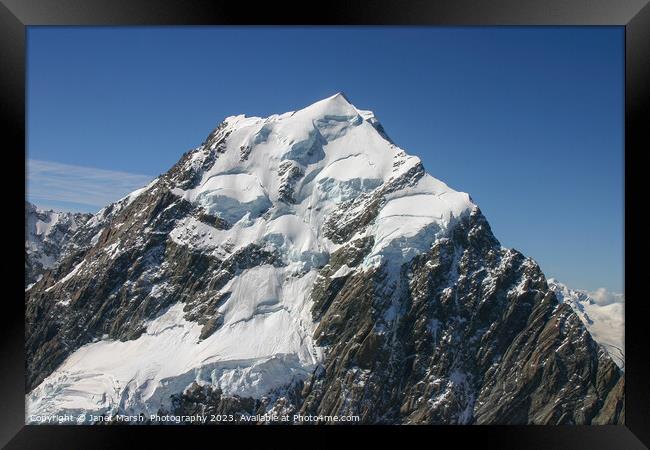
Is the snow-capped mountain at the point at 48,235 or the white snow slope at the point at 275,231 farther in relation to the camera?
the snow-capped mountain at the point at 48,235

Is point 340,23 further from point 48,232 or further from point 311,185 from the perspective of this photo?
point 48,232

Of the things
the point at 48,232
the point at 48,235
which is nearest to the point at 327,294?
the point at 48,235

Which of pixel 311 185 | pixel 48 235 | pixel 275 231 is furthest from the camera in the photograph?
pixel 48 235

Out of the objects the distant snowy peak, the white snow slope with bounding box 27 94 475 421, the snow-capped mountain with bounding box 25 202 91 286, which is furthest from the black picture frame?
the snow-capped mountain with bounding box 25 202 91 286

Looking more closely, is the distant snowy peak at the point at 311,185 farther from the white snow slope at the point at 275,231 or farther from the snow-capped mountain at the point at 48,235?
the snow-capped mountain at the point at 48,235

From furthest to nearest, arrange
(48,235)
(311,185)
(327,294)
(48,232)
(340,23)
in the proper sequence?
1. (48,232)
2. (48,235)
3. (311,185)
4. (327,294)
5. (340,23)

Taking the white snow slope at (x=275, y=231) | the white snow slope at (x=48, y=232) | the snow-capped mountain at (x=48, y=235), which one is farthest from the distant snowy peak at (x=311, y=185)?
the white snow slope at (x=48, y=232)
